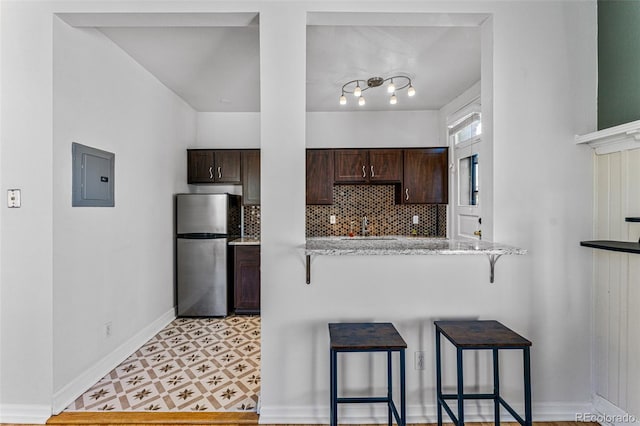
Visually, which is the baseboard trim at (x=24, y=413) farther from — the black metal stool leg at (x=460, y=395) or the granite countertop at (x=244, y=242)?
the black metal stool leg at (x=460, y=395)

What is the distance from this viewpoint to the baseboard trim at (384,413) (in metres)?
2.17

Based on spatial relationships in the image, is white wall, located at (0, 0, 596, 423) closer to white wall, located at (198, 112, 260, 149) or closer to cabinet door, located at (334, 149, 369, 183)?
cabinet door, located at (334, 149, 369, 183)

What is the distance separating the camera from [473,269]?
2.21 metres

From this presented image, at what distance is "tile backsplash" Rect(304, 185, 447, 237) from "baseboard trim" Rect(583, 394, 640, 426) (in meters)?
3.01

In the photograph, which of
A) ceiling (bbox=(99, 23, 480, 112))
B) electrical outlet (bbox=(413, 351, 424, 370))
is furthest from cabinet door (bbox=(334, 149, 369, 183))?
electrical outlet (bbox=(413, 351, 424, 370))

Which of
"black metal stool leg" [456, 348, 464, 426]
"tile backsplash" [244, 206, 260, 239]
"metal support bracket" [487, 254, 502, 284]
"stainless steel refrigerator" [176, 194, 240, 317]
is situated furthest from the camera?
"tile backsplash" [244, 206, 260, 239]

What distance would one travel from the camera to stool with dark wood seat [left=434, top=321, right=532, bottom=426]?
1.77 meters

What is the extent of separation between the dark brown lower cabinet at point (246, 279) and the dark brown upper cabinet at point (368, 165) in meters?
1.52

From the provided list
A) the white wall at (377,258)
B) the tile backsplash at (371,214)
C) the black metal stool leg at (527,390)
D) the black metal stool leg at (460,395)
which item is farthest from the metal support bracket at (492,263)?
the tile backsplash at (371,214)

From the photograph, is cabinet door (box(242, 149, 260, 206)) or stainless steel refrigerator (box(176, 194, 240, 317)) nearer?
stainless steel refrigerator (box(176, 194, 240, 317))

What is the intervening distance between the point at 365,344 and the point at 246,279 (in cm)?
274

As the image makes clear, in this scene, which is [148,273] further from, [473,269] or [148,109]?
[473,269]

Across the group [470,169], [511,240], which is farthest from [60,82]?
[470,169]

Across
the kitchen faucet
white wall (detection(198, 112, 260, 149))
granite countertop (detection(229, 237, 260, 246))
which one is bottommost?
granite countertop (detection(229, 237, 260, 246))
